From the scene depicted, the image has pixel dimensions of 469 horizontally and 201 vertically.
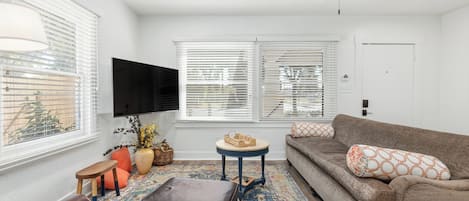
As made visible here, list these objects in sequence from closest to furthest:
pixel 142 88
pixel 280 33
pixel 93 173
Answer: pixel 93 173 < pixel 142 88 < pixel 280 33

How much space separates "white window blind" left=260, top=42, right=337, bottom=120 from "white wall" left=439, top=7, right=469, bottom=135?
6.07ft

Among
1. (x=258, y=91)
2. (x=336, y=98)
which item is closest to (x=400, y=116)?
(x=336, y=98)

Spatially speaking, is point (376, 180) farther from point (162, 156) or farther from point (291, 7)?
point (162, 156)

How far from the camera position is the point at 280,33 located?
411 cm

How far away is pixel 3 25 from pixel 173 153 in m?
2.98

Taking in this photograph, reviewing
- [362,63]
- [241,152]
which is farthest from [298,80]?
[241,152]

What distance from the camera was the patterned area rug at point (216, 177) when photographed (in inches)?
104

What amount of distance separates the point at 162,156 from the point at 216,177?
1.05m

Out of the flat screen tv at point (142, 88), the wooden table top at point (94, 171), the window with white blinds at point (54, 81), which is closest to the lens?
the window with white blinds at point (54, 81)

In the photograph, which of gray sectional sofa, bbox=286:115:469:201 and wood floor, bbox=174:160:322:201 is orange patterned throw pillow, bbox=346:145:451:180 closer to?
gray sectional sofa, bbox=286:115:469:201

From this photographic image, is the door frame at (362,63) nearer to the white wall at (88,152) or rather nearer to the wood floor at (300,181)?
the wood floor at (300,181)

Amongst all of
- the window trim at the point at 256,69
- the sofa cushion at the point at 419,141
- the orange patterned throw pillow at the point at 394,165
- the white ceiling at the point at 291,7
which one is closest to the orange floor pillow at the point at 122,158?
the window trim at the point at 256,69

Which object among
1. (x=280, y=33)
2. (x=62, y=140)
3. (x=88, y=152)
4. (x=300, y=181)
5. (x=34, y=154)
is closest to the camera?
(x=34, y=154)

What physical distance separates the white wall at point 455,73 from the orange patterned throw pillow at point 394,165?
119 inches
